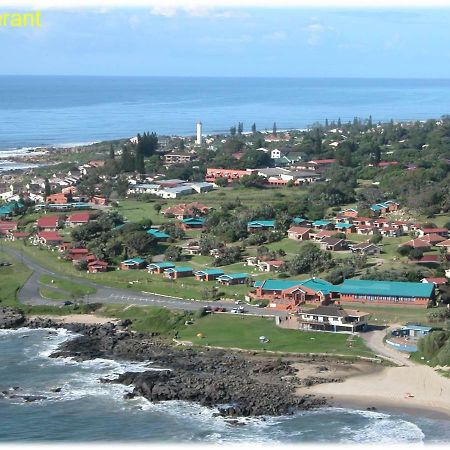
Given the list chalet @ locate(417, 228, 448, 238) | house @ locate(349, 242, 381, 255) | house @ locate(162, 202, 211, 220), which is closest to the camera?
house @ locate(349, 242, 381, 255)

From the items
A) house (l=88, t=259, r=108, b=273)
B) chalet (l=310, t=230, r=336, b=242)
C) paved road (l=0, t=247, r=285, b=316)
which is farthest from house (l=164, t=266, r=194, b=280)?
chalet (l=310, t=230, r=336, b=242)

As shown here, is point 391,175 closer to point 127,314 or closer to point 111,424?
point 127,314

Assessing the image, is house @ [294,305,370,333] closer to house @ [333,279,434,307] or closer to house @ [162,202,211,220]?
house @ [333,279,434,307]

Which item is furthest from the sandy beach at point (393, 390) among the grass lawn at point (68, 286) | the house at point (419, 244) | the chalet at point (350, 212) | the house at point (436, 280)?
the chalet at point (350, 212)

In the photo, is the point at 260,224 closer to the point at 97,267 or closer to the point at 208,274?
the point at 208,274

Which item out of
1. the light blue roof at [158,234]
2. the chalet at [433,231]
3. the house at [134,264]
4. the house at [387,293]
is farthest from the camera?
the light blue roof at [158,234]

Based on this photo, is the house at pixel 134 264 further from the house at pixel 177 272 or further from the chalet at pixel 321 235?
the chalet at pixel 321 235

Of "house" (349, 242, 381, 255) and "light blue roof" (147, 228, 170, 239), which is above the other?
"house" (349, 242, 381, 255)
